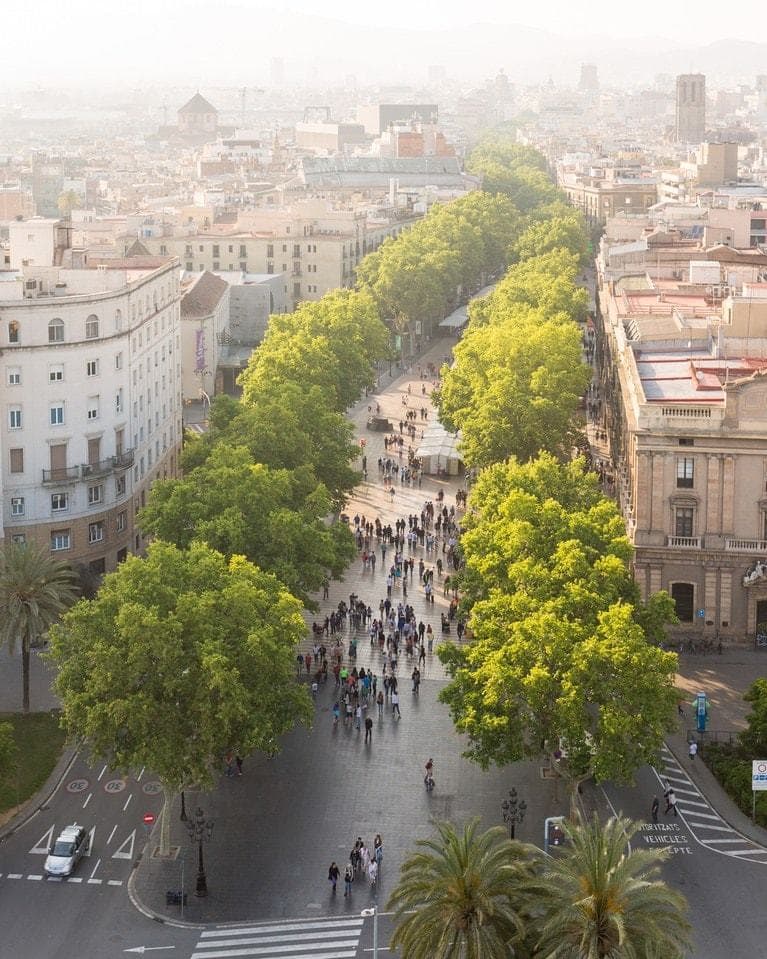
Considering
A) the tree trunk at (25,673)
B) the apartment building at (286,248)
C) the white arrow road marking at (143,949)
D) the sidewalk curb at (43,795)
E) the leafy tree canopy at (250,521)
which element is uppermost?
the apartment building at (286,248)

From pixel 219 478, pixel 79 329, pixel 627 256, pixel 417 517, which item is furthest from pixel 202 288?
pixel 219 478

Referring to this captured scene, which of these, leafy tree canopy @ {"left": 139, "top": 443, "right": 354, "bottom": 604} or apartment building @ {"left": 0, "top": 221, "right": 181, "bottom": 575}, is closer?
leafy tree canopy @ {"left": 139, "top": 443, "right": 354, "bottom": 604}

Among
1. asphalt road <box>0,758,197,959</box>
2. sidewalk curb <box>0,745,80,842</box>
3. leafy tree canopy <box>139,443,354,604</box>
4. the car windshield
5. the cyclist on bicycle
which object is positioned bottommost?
asphalt road <box>0,758,197,959</box>

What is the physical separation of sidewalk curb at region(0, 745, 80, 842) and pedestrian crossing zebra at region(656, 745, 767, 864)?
72.4 ft

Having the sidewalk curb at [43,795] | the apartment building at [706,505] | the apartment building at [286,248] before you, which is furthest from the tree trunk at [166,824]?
the apartment building at [286,248]

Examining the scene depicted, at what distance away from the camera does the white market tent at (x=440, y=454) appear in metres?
106

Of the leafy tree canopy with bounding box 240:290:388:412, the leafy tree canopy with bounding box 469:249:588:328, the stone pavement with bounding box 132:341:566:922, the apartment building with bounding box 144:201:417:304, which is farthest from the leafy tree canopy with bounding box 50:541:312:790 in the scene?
the apartment building with bounding box 144:201:417:304

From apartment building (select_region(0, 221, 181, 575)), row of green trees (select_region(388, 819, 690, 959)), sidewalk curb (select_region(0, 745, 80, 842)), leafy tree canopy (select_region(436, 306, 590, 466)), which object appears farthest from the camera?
leafy tree canopy (select_region(436, 306, 590, 466))

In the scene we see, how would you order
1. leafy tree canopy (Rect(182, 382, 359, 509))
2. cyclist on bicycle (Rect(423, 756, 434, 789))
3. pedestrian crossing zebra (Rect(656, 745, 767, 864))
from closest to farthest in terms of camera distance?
pedestrian crossing zebra (Rect(656, 745, 767, 864))
cyclist on bicycle (Rect(423, 756, 434, 789))
leafy tree canopy (Rect(182, 382, 359, 509))

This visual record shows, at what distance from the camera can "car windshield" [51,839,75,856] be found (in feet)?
171

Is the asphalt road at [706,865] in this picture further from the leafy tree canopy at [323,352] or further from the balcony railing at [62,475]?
the leafy tree canopy at [323,352]

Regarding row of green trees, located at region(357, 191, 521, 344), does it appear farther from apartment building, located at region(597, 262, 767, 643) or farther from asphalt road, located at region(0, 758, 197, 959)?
asphalt road, located at region(0, 758, 197, 959)

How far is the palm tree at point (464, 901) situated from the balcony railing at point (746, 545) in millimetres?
36416

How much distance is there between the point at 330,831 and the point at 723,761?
1588 cm
